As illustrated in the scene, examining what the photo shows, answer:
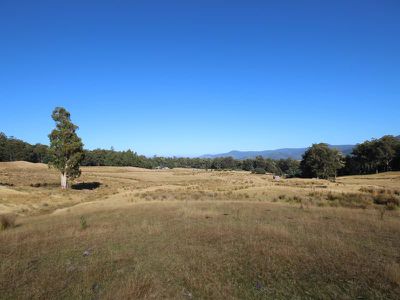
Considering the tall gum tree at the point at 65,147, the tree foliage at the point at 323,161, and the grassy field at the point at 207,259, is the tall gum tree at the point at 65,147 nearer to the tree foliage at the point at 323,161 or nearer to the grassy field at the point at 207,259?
the grassy field at the point at 207,259

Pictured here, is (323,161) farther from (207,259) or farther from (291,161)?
(291,161)

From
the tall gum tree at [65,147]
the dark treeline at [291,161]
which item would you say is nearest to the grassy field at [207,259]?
the tall gum tree at [65,147]

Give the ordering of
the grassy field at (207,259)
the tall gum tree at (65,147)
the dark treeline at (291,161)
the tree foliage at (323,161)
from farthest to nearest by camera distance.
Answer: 1. the dark treeline at (291,161)
2. the tree foliage at (323,161)
3. the tall gum tree at (65,147)
4. the grassy field at (207,259)

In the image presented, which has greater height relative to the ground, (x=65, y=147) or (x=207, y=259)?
(x=65, y=147)

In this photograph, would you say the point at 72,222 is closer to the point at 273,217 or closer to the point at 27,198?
the point at 273,217

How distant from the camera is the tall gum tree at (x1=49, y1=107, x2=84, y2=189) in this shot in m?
50.3

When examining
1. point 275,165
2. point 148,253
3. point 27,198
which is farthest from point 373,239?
point 275,165

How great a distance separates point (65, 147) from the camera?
164 ft

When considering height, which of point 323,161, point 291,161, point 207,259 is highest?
point 291,161

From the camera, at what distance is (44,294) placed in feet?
25.1

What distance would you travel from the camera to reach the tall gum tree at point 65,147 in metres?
50.3

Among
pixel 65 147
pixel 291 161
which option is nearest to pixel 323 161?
pixel 65 147

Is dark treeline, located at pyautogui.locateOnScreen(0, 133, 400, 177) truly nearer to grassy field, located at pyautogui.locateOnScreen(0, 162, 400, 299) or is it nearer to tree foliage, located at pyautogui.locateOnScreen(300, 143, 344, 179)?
tree foliage, located at pyautogui.locateOnScreen(300, 143, 344, 179)

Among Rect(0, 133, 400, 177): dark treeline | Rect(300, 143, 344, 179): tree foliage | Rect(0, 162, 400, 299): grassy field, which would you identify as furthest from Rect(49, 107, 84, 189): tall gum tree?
Rect(300, 143, 344, 179): tree foliage
